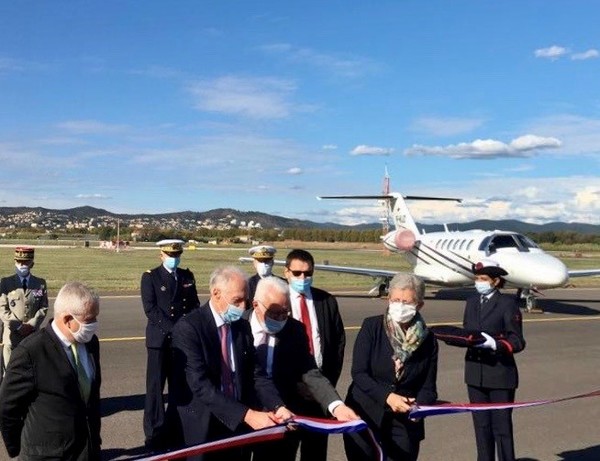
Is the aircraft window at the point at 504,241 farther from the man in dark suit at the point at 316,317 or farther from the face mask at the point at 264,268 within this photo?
the man in dark suit at the point at 316,317

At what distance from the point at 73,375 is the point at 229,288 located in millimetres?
966

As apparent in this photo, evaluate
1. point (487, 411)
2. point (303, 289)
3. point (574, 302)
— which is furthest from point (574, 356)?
point (574, 302)

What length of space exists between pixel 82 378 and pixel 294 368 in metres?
1.40

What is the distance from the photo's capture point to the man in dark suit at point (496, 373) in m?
5.73

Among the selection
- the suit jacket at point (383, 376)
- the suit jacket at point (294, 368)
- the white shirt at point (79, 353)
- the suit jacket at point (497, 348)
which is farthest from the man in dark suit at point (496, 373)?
the white shirt at point (79, 353)

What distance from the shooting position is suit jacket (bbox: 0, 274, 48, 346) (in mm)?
7587

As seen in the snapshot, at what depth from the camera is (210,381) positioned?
395cm

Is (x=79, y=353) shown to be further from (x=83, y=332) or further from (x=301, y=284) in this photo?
(x=301, y=284)

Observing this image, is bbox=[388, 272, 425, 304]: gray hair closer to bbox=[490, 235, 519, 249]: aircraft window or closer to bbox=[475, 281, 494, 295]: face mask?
bbox=[475, 281, 494, 295]: face mask

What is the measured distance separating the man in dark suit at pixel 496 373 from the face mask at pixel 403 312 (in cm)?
134

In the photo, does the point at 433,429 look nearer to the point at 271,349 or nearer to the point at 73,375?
the point at 271,349

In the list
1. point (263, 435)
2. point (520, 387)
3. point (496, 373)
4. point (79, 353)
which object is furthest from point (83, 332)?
point (520, 387)

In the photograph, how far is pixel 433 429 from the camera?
757 cm

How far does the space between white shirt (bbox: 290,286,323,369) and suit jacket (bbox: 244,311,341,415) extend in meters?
0.50
